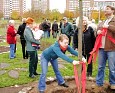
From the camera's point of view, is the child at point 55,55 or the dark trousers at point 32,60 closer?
the child at point 55,55

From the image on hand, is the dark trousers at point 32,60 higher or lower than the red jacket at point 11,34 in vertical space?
lower

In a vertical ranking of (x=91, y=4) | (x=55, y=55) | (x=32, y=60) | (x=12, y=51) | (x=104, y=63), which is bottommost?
(x=12, y=51)

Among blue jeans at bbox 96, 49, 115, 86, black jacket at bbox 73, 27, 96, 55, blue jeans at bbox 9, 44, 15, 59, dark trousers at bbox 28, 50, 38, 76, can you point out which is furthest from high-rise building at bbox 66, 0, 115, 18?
blue jeans at bbox 9, 44, 15, 59

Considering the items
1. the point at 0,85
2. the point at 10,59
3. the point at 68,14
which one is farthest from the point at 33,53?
the point at 68,14

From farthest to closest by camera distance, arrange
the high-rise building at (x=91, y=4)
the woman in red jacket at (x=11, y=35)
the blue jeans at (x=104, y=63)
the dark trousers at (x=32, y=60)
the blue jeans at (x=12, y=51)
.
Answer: the blue jeans at (x=12, y=51)
the woman in red jacket at (x=11, y=35)
the high-rise building at (x=91, y=4)
the dark trousers at (x=32, y=60)
the blue jeans at (x=104, y=63)

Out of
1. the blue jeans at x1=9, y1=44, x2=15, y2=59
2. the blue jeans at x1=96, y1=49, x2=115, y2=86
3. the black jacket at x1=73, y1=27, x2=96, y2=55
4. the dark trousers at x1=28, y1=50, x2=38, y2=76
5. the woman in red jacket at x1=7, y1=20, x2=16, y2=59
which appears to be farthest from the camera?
the blue jeans at x1=9, y1=44, x2=15, y2=59

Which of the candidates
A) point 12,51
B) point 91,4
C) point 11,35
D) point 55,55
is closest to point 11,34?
point 11,35

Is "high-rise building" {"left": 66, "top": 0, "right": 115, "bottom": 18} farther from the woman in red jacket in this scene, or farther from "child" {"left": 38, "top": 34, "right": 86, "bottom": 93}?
the woman in red jacket

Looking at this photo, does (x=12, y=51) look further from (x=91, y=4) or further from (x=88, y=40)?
(x=91, y=4)

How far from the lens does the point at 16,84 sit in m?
8.46

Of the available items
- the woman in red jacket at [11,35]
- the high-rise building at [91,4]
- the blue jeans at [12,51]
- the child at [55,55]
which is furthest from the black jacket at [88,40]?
the blue jeans at [12,51]

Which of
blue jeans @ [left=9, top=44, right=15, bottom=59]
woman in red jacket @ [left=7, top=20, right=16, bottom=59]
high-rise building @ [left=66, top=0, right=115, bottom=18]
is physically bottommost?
blue jeans @ [left=9, top=44, right=15, bottom=59]

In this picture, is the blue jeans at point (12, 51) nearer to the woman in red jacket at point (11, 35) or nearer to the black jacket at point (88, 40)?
the woman in red jacket at point (11, 35)

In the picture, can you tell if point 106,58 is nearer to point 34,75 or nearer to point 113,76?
point 113,76
